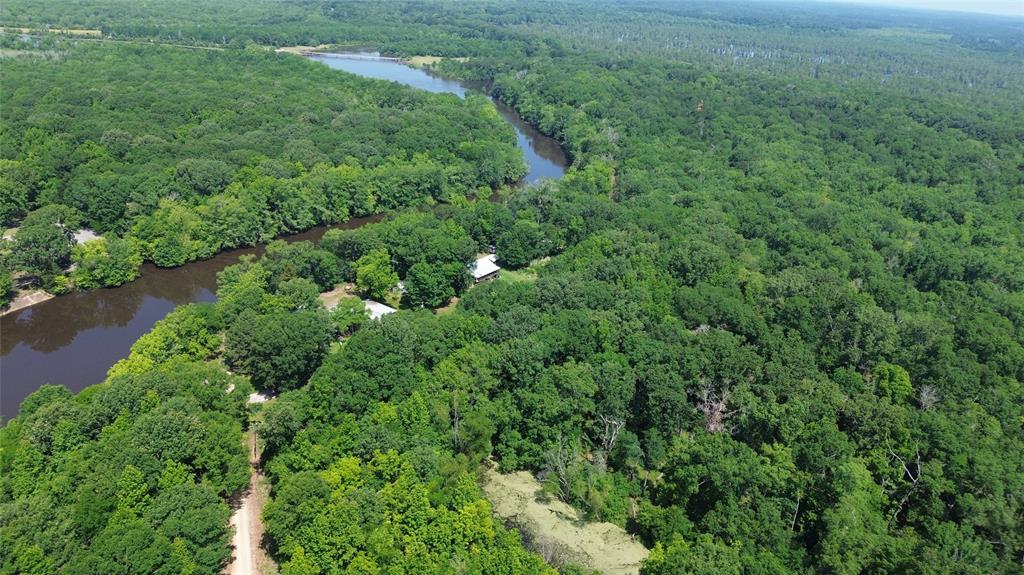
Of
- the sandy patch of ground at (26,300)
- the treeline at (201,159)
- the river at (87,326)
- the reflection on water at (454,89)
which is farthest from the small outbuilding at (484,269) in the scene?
the sandy patch of ground at (26,300)

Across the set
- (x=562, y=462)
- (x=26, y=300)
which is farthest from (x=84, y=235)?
(x=562, y=462)

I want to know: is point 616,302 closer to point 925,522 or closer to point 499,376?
point 499,376

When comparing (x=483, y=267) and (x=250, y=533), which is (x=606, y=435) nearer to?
(x=250, y=533)

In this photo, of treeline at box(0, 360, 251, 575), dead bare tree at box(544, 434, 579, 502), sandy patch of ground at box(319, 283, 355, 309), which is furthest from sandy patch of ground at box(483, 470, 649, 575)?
sandy patch of ground at box(319, 283, 355, 309)

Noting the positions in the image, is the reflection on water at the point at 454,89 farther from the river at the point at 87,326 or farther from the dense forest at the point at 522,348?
the river at the point at 87,326

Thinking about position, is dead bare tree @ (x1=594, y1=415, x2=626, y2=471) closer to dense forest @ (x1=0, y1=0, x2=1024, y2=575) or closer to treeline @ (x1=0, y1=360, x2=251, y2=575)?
dense forest @ (x1=0, y1=0, x2=1024, y2=575)

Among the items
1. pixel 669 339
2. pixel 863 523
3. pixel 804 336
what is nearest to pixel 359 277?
pixel 669 339
